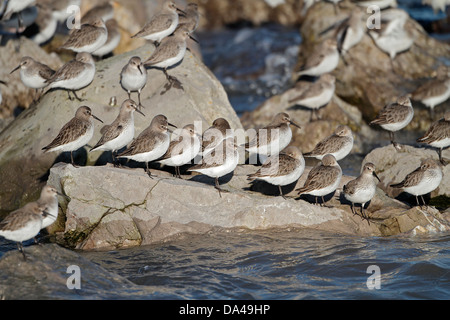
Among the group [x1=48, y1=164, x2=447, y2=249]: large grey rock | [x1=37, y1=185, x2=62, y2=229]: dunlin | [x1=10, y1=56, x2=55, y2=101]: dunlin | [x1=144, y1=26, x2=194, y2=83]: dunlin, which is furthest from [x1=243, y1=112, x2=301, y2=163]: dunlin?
[x1=10, y1=56, x2=55, y2=101]: dunlin

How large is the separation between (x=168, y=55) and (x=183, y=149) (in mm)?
3016

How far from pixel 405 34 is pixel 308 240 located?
34.4 ft

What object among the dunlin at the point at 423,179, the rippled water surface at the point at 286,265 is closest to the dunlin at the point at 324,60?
the dunlin at the point at 423,179

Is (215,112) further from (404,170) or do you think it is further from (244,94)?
(244,94)

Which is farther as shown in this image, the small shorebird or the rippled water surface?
the small shorebird

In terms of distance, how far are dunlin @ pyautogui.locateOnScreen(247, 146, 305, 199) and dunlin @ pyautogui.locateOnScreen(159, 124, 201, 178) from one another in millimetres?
1126

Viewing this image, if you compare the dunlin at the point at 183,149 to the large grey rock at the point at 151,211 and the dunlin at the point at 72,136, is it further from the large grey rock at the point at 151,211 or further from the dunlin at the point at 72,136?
the dunlin at the point at 72,136

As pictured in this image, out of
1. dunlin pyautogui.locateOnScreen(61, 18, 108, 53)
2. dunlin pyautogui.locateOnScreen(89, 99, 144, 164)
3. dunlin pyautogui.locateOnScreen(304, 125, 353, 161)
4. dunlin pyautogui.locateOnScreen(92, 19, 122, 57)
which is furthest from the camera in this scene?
dunlin pyautogui.locateOnScreen(92, 19, 122, 57)

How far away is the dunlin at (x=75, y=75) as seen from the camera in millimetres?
13344

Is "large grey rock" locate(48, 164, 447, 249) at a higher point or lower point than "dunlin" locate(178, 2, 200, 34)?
lower

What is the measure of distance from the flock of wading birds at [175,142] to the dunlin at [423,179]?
2cm

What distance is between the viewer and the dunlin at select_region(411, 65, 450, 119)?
56.3 feet

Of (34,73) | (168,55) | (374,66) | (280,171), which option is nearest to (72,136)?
(168,55)

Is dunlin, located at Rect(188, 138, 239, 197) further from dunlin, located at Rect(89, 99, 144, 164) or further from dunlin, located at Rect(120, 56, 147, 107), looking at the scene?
dunlin, located at Rect(120, 56, 147, 107)
